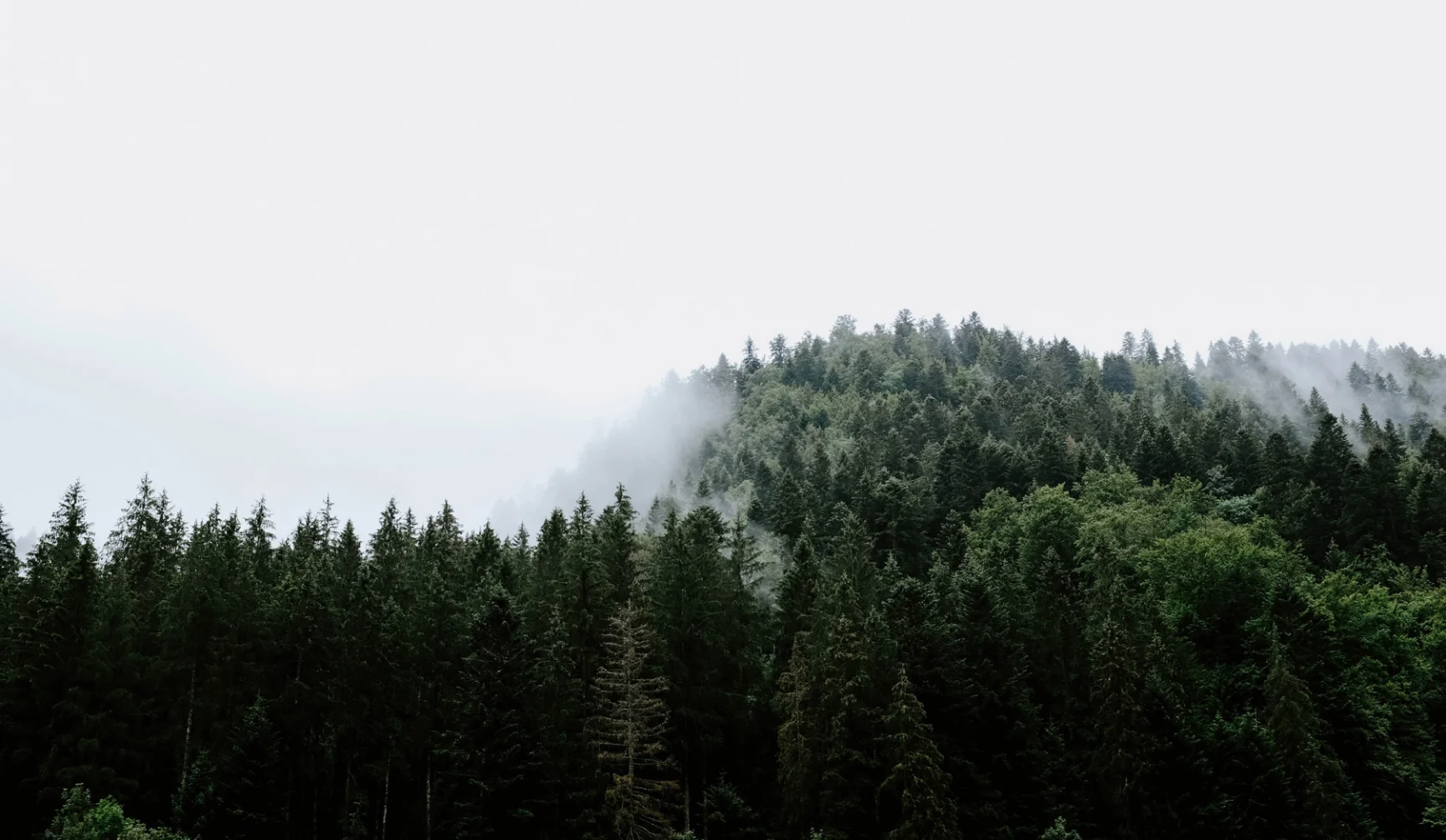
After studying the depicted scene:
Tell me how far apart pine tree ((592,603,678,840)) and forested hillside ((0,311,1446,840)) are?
8.8 inches

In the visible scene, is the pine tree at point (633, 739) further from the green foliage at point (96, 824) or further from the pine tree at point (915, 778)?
the green foliage at point (96, 824)

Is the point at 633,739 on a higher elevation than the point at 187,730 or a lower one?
lower

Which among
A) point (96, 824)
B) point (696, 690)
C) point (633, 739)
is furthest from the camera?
point (696, 690)

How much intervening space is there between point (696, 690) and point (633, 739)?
20.3ft

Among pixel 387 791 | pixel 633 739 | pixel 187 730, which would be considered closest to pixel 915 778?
pixel 633 739

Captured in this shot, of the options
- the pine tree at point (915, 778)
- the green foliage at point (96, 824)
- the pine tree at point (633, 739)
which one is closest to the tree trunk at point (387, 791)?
the pine tree at point (633, 739)

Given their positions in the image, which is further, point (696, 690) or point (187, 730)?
point (696, 690)

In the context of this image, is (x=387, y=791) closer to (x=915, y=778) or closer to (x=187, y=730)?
(x=187, y=730)

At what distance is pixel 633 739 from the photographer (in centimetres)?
4359

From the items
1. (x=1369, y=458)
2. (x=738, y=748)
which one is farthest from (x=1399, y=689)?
(x=738, y=748)

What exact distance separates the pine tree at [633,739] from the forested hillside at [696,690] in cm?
22

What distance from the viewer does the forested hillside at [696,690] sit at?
143 ft

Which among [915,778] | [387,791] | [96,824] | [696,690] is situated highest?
[696,690]

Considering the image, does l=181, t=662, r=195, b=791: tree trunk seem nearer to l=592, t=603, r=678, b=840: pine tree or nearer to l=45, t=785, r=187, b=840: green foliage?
l=45, t=785, r=187, b=840: green foliage
